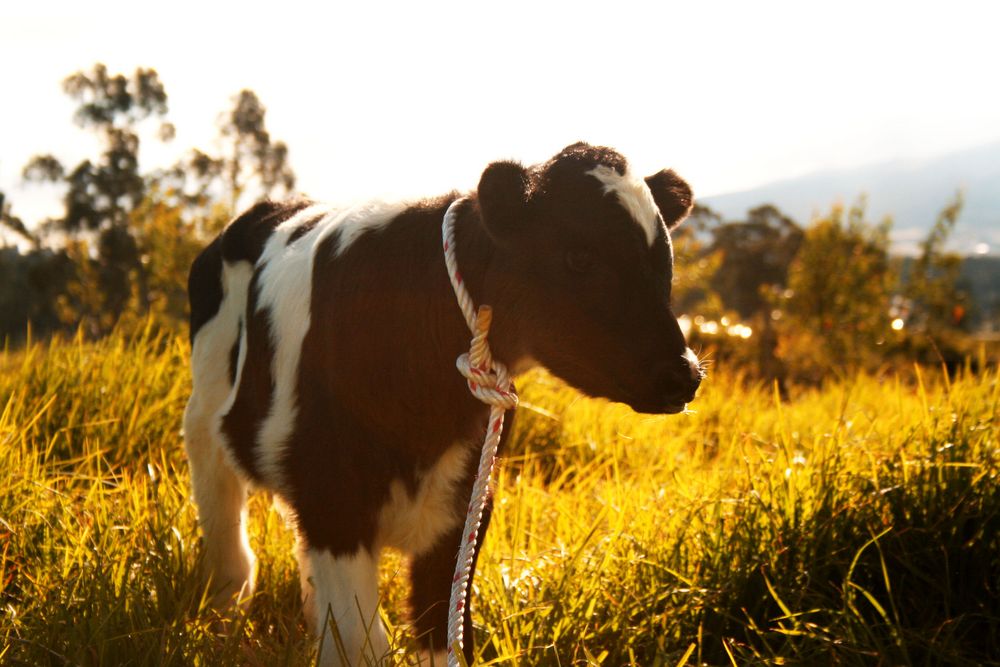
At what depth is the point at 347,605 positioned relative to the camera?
259cm

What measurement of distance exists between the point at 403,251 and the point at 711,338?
455 inches

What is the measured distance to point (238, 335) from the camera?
357 centimetres

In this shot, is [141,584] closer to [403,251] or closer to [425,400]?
[425,400]

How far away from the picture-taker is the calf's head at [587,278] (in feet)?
7.69

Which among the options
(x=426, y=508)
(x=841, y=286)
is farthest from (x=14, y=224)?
(x=426, y=508)

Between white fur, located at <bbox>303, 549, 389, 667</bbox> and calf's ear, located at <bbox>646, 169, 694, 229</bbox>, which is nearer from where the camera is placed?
white fur, located at <bbox>303, 549, 389, 667</bbox>

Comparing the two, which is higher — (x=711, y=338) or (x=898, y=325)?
(x=898, y=325)

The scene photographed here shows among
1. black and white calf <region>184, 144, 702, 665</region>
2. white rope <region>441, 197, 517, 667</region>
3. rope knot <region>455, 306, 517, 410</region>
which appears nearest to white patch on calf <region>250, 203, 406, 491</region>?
black and white calf <region>184, 144, 702, 665</region>

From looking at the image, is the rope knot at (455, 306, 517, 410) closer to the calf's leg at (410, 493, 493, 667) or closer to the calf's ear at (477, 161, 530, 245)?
the calf's ear at (477, 161, 530, 245)

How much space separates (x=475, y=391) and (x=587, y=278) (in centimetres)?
42

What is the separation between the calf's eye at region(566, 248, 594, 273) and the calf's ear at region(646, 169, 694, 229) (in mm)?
589

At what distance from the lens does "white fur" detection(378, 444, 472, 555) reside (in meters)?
2.69

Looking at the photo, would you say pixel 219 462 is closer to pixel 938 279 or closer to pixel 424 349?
pixel 424 349

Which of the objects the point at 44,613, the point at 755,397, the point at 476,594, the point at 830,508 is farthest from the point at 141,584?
the point at 755,397
